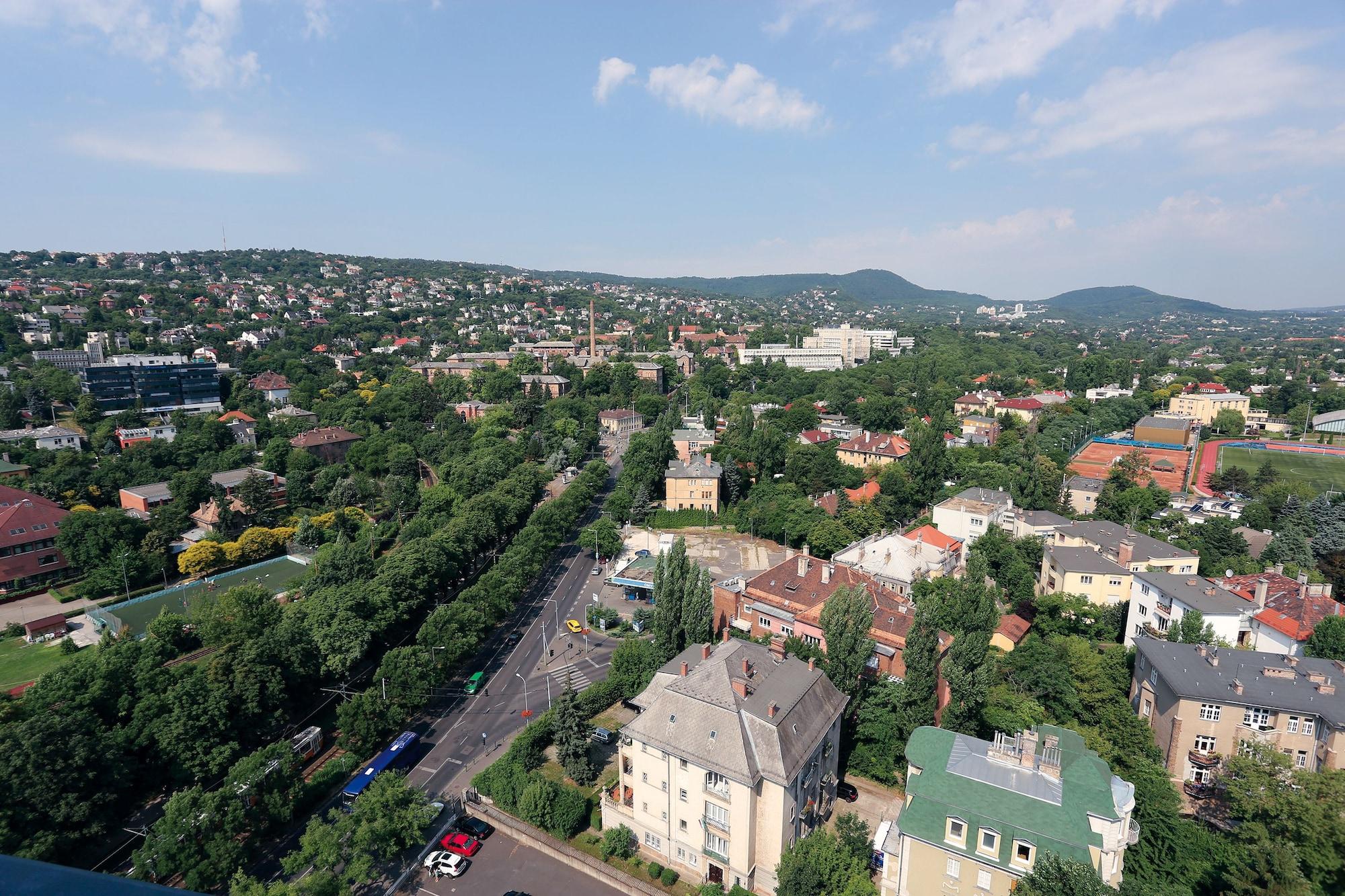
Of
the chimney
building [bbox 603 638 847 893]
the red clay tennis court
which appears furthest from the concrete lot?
the red clay tennis court

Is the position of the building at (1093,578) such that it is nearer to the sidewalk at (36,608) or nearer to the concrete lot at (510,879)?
the concrete lot at (510,879)

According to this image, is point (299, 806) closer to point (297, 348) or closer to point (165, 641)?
point (165, 641)

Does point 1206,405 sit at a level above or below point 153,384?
above

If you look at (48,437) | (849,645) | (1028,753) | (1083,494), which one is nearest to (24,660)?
(48,437)

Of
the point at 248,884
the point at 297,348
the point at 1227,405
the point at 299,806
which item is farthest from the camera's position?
the point at 297,348

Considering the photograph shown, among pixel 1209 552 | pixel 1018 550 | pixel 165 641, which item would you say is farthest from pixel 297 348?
pixel 1209 552

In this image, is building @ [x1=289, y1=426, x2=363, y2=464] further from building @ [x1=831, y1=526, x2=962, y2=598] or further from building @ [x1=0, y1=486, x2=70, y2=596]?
building @ [x1=831, y1=526, x2=962, y2=598]

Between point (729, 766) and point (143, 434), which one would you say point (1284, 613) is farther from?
point (143, 434)
